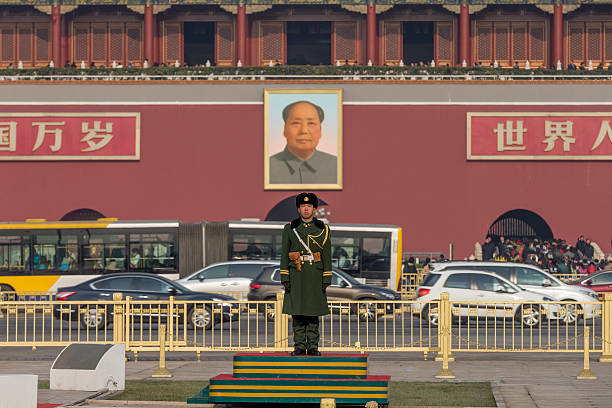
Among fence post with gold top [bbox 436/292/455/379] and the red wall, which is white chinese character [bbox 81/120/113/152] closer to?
the red wall

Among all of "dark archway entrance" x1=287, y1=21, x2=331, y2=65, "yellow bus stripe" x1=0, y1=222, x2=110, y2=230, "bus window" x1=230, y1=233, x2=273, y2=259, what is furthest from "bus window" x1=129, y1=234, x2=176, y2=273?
"dark archway entrance" x1=287, y1=21, x2=331, y2=65

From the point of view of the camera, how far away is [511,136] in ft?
125

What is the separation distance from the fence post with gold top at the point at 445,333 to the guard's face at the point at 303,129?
893 inches

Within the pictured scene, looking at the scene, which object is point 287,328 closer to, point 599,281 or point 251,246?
point 599,281

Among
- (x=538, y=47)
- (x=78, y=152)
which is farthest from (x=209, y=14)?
(x=538, y=47)

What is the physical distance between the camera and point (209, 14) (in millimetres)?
44562

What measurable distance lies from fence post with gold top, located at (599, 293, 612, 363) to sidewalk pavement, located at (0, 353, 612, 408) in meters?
0.22

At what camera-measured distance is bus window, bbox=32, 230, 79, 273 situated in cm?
3062

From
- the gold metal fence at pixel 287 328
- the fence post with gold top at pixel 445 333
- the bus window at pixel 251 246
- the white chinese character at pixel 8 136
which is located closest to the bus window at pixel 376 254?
the bus window at pixel 251 246

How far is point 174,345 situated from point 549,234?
2491cm

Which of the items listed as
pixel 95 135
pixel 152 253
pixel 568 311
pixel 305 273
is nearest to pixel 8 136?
pixel 95 135

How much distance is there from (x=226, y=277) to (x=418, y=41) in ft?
67.1

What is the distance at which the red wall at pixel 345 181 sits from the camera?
126 feet

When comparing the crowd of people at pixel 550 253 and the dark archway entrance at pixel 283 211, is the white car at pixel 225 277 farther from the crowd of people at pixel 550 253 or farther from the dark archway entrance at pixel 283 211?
the dark archway entrance at pixel 283 211
